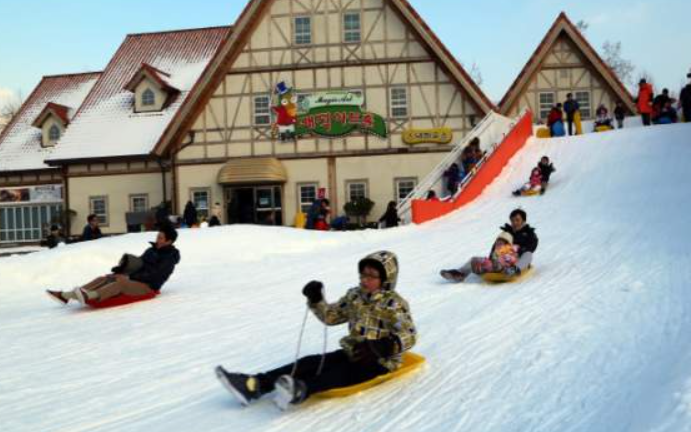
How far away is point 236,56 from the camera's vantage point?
26.2 m

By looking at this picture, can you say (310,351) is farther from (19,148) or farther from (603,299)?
(19,148)

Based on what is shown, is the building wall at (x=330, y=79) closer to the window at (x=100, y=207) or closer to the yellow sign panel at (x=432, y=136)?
the yellow sign panel at (x=432, y=136)

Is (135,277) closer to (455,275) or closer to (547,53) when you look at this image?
(455,275)

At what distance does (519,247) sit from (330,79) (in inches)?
656

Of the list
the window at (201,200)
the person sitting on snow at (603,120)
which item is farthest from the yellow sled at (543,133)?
the window at (201,200)

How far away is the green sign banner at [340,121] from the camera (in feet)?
84.5

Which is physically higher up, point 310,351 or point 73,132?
point 73,132

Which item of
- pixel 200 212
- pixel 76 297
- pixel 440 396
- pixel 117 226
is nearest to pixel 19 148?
pixel 117 226

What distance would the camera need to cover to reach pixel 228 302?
10258 millimetres

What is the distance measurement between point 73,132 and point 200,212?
666 centimetres

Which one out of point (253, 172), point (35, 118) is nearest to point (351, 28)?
point (253, 172)

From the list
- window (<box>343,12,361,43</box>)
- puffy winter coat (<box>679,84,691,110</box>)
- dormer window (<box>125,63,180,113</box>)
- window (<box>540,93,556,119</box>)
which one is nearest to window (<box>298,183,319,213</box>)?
window (<box>343,12,361,43</box>)

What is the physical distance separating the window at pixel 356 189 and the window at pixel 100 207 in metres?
9.53

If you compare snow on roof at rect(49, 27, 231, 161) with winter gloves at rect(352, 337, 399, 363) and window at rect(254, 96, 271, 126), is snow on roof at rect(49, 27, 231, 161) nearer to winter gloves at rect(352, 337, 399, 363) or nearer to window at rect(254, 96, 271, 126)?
window at rect(254, 96, 271, 126)
